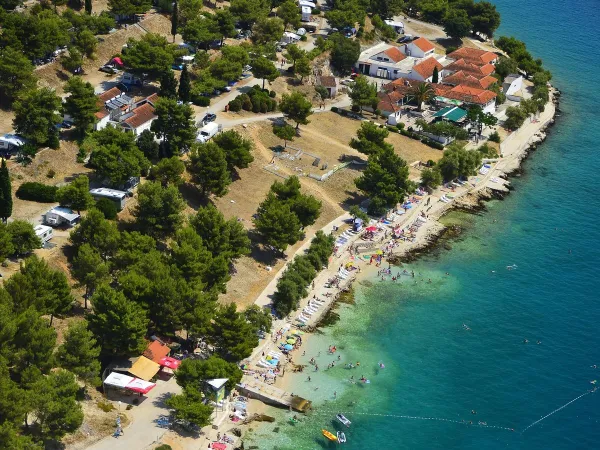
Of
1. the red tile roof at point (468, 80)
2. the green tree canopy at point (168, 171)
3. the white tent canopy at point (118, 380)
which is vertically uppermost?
the green tree canopy at point (168, 171)

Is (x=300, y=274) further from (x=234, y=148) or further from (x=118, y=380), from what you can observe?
(x=118, y=380)

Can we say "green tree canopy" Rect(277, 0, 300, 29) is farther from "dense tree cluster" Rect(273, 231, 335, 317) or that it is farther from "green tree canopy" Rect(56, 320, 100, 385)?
"green tree canopy" Rect(56, 320, 100, 385)

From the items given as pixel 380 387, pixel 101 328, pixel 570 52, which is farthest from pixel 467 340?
pixel 570 52

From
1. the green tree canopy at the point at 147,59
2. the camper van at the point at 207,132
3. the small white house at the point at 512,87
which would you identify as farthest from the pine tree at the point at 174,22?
the small white house at the point at 512,87

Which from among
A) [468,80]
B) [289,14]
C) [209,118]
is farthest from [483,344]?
[289,14]

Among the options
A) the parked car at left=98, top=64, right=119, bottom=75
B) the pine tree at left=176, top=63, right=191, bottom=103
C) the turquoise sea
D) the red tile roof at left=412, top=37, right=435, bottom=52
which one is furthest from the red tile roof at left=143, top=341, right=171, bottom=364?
the red tile roof at left=412, top=37, right=435, bottom=52

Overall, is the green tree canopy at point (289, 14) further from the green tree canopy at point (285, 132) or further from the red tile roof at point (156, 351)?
the red tile roof at point (156, 351)
